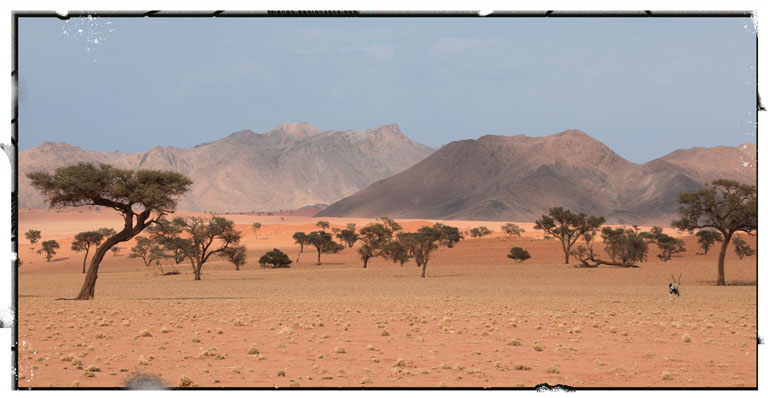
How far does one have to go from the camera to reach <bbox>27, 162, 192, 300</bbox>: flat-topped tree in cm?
3086

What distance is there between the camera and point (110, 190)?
1262 inches

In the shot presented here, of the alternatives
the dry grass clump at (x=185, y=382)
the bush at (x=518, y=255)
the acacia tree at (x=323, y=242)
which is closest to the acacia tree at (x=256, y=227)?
the acacia tree at (x=323, y=242)

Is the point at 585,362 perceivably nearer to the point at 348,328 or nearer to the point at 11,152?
the point at 348,328

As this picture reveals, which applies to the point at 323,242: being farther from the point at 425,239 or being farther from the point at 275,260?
the point at 425,239

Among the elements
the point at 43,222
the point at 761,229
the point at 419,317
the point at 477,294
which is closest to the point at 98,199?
the point at 419,317

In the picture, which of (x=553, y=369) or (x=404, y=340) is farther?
(x=404, y=340)

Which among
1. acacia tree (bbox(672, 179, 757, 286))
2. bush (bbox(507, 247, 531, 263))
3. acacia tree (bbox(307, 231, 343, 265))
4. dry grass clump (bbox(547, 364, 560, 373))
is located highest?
acacia tree (bbox(672, 179, 757, 286))

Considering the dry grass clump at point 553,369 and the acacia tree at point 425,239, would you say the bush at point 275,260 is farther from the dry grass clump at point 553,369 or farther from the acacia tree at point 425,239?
the dry grass clump at point 553,369

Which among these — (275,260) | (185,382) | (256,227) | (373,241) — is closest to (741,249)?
(373,241)

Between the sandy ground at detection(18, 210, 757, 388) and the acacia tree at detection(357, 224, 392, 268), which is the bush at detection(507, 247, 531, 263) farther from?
the sandy ground at detection(18, 210, 757, 388)

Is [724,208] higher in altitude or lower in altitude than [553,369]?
higher

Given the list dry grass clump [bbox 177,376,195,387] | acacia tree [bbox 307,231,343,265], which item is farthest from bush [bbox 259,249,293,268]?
dry grass clump [bbox 177,376,195,387]

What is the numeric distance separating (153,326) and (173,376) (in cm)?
953
